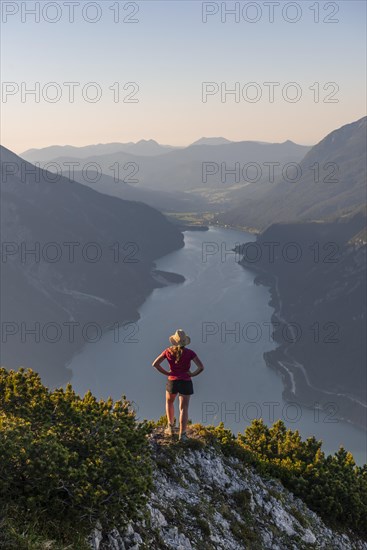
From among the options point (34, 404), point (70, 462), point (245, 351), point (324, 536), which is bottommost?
point (245, 351)

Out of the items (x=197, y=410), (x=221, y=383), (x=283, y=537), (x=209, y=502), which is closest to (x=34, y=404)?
(x=209, y=502)

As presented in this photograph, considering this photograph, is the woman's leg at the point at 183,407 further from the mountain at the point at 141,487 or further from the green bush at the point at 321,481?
the green bush at the point at 321,481

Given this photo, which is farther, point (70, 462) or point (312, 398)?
point (312, 398)

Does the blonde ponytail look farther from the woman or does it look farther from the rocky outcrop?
the rocky outcrop

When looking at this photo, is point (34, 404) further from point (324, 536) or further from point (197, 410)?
point (197, 410)

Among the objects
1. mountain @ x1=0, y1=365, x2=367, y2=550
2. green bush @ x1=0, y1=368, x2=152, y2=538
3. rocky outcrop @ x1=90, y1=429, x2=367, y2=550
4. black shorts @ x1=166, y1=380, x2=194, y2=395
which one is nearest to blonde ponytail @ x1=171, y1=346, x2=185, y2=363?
black shorts @ x1=166, y1=380, x2=194, y2=395

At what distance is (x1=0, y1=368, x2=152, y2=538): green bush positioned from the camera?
9641mm

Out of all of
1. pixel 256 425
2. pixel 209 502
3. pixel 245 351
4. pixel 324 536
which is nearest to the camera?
pixel 209 502

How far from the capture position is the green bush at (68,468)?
9.64 metres

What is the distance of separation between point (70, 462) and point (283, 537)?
24.9 feet

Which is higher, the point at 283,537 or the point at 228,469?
the point at 228,469

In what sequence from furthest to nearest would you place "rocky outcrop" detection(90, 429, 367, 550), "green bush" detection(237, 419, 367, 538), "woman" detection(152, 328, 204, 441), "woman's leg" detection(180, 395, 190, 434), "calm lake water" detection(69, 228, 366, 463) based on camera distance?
1. "calm lake water" detection(69, 228, 366, 463)
2. "green bush" detection(237, 419, 367, 538)
3. "woman's leg" detection(180, 395, 190, 434)
4. "woman" detection(152, 328, 204, 441)
5. "rocky outcrop" detection(90, 429, 367, 550)

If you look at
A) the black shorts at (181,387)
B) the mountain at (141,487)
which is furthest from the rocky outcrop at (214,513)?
the black shorts at (181,387)

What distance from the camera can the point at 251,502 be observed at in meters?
15.6
